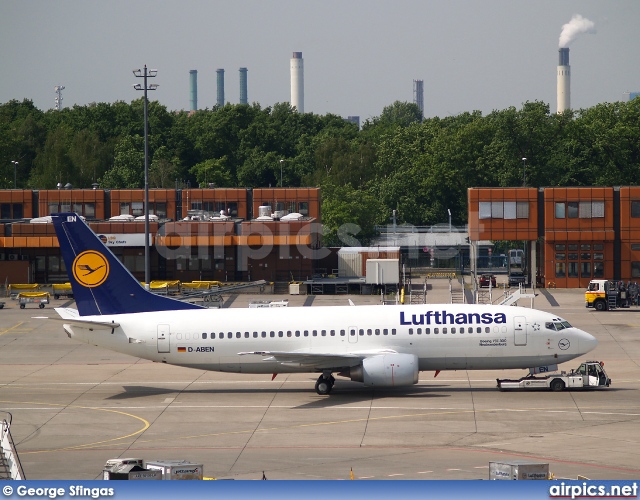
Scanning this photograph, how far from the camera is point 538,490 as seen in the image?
56.1ft

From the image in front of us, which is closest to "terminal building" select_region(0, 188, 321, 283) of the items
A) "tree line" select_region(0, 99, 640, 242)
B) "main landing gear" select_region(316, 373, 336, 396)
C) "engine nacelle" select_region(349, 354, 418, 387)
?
"tree line" select_region(0, 99, 640, 242)

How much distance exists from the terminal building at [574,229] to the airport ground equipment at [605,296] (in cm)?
1504

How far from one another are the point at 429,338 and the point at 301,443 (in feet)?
34.8

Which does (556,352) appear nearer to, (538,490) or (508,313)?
(508,313)

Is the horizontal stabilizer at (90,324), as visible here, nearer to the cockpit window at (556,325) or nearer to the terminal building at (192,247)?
the cockpit window at (556,325)

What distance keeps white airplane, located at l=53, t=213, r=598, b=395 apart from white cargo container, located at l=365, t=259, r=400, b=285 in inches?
1713

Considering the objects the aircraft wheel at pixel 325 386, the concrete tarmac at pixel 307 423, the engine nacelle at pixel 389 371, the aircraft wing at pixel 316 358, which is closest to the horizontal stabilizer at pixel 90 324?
the concrete tarmac at pixel 307 423

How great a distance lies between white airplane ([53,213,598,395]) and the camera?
44.7m

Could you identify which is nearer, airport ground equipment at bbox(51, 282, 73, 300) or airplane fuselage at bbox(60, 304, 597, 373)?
airplane fuselage at bbox(60, 304, 597, 373)

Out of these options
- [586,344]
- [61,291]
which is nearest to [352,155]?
[61,291]

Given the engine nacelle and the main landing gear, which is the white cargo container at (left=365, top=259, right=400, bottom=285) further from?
the engine nacelle

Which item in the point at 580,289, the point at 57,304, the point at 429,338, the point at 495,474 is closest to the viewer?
the point at 495,474

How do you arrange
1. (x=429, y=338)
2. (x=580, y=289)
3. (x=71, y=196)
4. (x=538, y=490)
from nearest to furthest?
1. (x=538, y=490)
2. (x=429, y=338)
3. (x=580, y=289)
4. (x=71, y=196)

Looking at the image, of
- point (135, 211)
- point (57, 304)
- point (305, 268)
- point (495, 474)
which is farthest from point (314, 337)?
point (135, 211)
